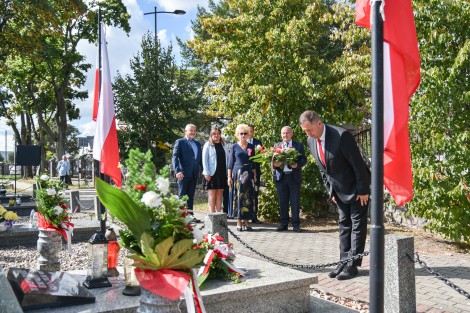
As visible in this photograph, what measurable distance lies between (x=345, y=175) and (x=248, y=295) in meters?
2.49

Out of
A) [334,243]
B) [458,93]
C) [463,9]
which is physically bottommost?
[334,243]

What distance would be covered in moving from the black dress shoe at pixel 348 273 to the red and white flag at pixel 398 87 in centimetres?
317

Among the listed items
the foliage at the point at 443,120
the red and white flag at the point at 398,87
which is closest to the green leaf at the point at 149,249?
the red and white flag at the point at 398,87

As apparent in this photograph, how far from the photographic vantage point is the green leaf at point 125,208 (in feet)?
7.92

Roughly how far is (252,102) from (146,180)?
1013 cm

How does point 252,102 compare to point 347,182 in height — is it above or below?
above

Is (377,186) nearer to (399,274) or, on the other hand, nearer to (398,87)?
(398,87)

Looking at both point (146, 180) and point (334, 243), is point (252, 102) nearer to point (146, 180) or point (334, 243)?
point (334, 243)

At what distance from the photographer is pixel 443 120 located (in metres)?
8.05

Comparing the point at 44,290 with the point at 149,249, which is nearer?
the point at 149,249

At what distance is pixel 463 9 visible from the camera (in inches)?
299

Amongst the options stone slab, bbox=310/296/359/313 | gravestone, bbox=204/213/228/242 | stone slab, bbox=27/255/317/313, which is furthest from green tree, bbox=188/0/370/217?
stone slab, bbox=27/255/317/313

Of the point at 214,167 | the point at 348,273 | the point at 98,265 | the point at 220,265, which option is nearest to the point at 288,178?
the point at 214,167

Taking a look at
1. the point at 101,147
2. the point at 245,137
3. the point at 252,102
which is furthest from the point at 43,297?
the point at 252,102
